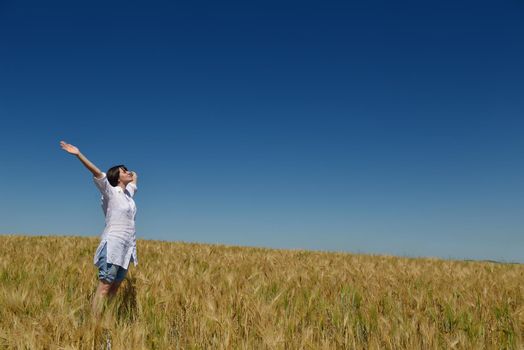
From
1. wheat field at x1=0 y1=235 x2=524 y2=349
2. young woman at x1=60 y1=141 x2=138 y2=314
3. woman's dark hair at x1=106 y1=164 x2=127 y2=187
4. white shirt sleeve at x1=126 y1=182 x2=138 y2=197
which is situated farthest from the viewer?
white shirt sleeve at x1=126 y1=182 x2=138 y2=197

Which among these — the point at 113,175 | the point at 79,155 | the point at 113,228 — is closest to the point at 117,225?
the point at 113,228

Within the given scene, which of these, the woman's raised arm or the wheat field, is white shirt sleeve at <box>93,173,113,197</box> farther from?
the wheat field

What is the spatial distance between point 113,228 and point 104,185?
1.46 ft

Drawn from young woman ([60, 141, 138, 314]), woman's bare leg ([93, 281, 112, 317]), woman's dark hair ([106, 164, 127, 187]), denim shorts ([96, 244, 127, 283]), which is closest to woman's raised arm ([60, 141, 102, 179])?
young woman ([60, 141, 138, 314])

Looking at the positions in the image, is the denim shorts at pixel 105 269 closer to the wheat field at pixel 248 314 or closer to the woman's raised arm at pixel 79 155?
the wheat field at pixel 248 314

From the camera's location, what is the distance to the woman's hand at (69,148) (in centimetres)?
360

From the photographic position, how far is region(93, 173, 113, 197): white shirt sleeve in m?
3.87

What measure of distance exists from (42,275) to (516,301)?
226 inches

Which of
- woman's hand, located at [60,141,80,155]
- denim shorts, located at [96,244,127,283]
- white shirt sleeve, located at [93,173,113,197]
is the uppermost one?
woman's hand, located at [60,141,80,155]

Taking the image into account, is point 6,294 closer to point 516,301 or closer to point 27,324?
point 27,324

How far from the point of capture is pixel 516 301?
4680mm

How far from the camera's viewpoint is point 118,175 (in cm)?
429

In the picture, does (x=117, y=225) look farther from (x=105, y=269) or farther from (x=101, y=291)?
(x=101, y=291)

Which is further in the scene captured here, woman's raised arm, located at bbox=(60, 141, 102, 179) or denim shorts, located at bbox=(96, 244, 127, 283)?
denim shorts, located at bbox=(96, 244, 127, 283)
